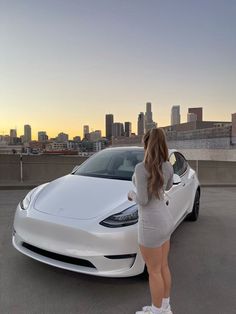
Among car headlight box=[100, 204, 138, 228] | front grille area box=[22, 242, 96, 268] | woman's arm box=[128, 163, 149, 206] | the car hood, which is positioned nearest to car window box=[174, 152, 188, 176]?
the car hood

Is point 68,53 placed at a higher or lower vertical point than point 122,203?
higher

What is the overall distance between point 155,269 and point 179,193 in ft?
7.47

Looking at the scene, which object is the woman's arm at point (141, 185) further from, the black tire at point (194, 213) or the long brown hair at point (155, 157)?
the black tire at point (194, 213)

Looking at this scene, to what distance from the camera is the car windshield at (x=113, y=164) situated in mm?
4633

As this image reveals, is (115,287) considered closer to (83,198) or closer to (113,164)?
(83,198)

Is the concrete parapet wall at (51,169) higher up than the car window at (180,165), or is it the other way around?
the car window at (180,165)

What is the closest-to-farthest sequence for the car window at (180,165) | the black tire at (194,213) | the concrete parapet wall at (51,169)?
the car window at (180,165)
the black tire at (194,213)
the concrete parapet wall at (51,169)

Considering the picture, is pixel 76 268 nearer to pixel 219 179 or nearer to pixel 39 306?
pixel 39 306

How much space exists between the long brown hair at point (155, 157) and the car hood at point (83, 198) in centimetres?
102

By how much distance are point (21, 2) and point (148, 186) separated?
1101 centimetres

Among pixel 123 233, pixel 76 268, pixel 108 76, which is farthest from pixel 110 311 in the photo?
pixel 108 76

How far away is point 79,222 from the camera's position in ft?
10.6

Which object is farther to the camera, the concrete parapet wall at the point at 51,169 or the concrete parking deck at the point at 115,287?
the concrete parapet wall at the point at 51,169

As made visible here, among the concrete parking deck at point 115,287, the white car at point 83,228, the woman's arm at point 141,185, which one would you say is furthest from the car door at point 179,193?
the woman's arm at point 141,185
